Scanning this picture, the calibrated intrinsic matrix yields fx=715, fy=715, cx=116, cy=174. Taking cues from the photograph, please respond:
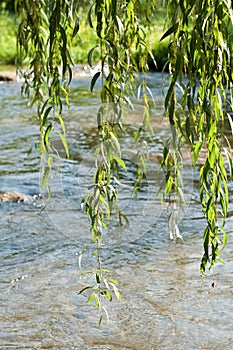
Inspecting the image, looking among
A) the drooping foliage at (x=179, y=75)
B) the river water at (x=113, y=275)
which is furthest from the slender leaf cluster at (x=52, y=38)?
the river water at (x=113, y=275)

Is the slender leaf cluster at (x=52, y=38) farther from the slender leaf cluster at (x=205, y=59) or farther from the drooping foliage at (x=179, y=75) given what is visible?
the slender leaf cluster at (x=205, y=59)

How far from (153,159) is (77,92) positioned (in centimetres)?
426

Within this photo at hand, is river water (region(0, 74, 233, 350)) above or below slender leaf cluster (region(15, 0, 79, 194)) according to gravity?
Result: below

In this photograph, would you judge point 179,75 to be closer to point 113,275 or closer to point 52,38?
point 52,38

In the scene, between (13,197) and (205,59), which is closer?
(205,59)

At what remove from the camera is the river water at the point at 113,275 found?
3.30m

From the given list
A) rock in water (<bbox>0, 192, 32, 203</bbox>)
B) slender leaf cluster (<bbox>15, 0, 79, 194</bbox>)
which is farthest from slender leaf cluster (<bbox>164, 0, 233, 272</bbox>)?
rock in water (<bbox>0, 192, 32, 203</bbox>)

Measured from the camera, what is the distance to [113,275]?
4.07 m

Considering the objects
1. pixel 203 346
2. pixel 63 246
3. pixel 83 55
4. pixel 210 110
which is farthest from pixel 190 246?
pixel 83 55

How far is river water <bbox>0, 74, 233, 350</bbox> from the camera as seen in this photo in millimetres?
3303

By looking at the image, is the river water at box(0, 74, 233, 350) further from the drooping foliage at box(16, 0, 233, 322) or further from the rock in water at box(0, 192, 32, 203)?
the drooping foliage at box(16, 0, 233, 322)

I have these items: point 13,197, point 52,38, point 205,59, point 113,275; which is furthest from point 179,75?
point 13,197

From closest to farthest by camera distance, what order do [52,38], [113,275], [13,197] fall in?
[52,38]
[113,275]
[13,197]

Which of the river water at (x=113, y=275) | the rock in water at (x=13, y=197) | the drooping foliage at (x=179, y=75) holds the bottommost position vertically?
the rock in water at (x=13, y=197)
